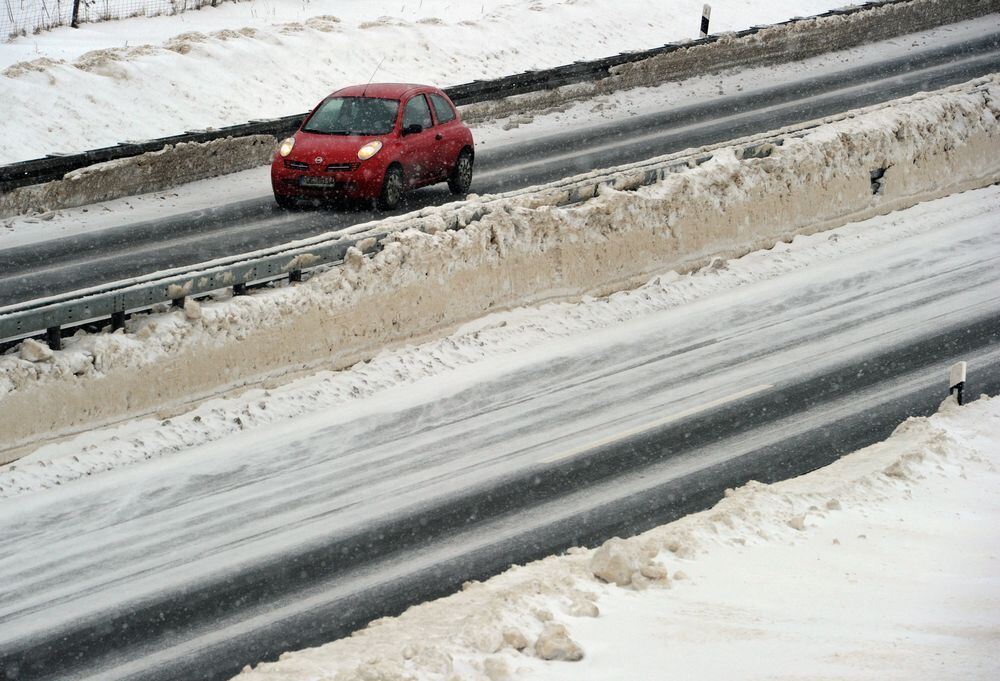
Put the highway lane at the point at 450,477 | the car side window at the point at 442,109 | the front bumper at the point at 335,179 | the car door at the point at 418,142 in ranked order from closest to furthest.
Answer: the highway lane at the point at 450,477, the front bumper at the point at 335,179, the car door at the point at 418,142, the car side window at the point at 442,109

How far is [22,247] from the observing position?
16297 millimetres

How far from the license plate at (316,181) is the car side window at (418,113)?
158 centimetres

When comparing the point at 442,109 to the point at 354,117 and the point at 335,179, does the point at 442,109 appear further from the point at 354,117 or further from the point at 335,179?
the point at 335,179

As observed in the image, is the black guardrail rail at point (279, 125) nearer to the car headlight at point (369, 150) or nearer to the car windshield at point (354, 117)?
the car windshield at point (354, 117)

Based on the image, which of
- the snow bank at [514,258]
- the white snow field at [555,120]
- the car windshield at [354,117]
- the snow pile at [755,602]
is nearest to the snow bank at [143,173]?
the white snow field at [555,120]

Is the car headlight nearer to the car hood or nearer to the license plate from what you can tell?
the car hood

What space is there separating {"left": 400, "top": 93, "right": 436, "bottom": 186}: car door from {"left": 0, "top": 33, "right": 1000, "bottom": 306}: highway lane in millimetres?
483

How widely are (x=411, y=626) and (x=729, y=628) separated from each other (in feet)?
6.93

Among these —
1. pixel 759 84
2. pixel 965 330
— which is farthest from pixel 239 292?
pixel 759 84

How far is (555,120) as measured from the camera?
24.1 meters

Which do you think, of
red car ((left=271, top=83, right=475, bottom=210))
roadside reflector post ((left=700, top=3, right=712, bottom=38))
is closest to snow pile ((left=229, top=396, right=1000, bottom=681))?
red car ((left=271, top=83, right=475, bottom=210))

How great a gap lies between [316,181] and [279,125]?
413 cm

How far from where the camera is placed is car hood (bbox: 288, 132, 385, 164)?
Result: 17234mm

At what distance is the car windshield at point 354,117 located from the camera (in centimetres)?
1781
